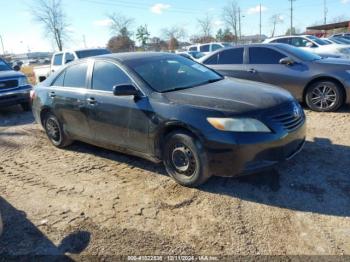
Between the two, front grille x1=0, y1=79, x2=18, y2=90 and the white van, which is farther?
the white van

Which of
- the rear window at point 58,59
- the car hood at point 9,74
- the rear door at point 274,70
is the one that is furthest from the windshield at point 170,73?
the rear window at point 58,59

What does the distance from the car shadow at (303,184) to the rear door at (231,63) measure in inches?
131

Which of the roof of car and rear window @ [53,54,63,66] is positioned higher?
rear window @ [53,54,63,66]

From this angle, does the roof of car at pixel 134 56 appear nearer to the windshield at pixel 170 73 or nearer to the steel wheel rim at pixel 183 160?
the windshield at pixel 170 73

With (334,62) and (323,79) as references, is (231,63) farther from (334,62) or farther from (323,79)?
(334,62)

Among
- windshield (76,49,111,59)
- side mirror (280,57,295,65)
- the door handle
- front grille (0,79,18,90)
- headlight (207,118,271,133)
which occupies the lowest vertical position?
headlight (207,118,271,133)

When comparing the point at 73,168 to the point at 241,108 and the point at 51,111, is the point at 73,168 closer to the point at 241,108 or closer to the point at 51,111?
the point at 51,111

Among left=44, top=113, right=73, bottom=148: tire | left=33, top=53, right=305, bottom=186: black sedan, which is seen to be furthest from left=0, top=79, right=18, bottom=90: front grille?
left=33, top=53, right=305, bottom=186: black sedan

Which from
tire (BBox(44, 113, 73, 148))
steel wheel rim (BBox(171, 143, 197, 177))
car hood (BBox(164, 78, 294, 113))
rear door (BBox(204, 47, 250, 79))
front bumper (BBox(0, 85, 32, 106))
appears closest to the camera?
car hood (BBox(164, 78, 294, 113))

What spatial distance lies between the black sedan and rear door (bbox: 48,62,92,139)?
0.05 feet

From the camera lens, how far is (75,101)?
15.9ft

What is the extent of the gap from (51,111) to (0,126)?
3415mm

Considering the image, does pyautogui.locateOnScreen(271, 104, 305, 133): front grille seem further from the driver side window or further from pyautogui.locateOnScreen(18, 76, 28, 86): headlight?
pyautogui.locateOnScreen(18, 76, 28, 86): headlight

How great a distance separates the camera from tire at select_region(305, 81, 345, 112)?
6426mm
